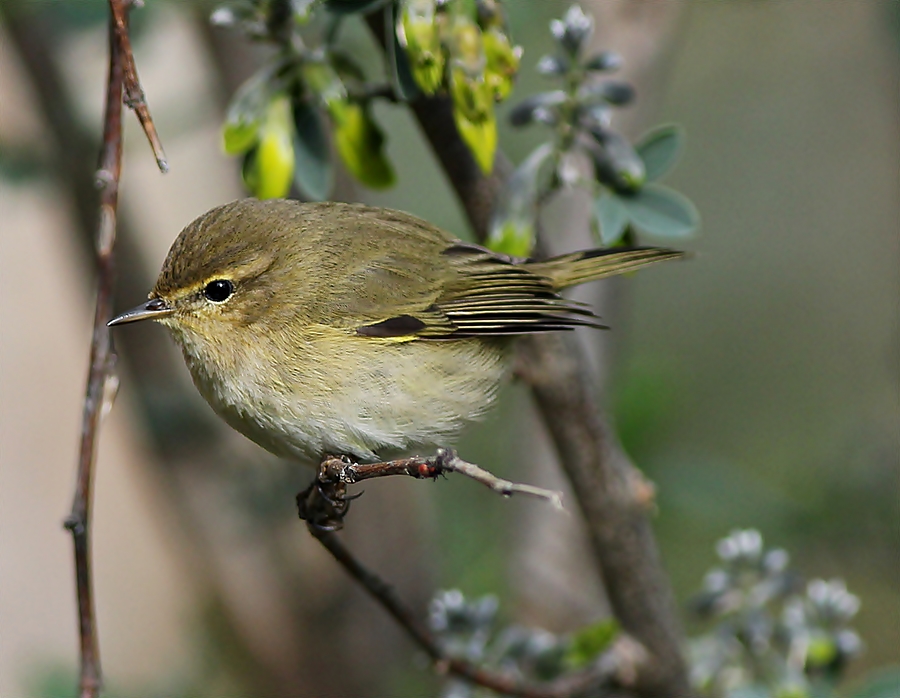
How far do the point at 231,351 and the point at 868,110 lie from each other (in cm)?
381

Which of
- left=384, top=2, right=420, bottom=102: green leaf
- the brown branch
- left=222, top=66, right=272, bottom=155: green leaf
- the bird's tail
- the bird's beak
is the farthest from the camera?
the bird's tail

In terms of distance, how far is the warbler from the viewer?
228 cm

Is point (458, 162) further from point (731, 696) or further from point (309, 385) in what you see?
point (731, 696)

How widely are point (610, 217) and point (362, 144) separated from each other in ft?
1.88

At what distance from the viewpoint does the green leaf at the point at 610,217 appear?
226 centimetres

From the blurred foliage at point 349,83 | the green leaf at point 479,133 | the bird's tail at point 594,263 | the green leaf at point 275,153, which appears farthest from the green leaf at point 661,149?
the green leaf at point 275,153

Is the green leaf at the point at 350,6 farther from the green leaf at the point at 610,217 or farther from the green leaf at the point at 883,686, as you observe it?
the green leaf at the point at 883,686

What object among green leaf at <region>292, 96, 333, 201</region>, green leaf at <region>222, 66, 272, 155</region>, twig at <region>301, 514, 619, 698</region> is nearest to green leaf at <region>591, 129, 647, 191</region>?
green leaf at <region>292, 96, 333, 201</region>

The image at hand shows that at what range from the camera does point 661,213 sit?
236 cm

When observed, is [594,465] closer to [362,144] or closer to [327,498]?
[327,498]

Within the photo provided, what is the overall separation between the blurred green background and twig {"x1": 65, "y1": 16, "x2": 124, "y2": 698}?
3.41 ft

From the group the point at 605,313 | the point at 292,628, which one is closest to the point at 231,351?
the point at 605,313

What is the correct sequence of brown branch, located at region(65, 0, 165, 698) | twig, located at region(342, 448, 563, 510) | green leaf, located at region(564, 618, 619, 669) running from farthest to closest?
green leaf, located at region(564, 618, 619, 669) → brown branch, located at region(65, 0, 165, 698) → twig, located at region(342, 448, 563, 510)

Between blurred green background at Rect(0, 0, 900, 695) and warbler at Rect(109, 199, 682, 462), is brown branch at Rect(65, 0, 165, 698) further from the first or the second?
blurred green background at Rect(0, 0, 900, 695)
